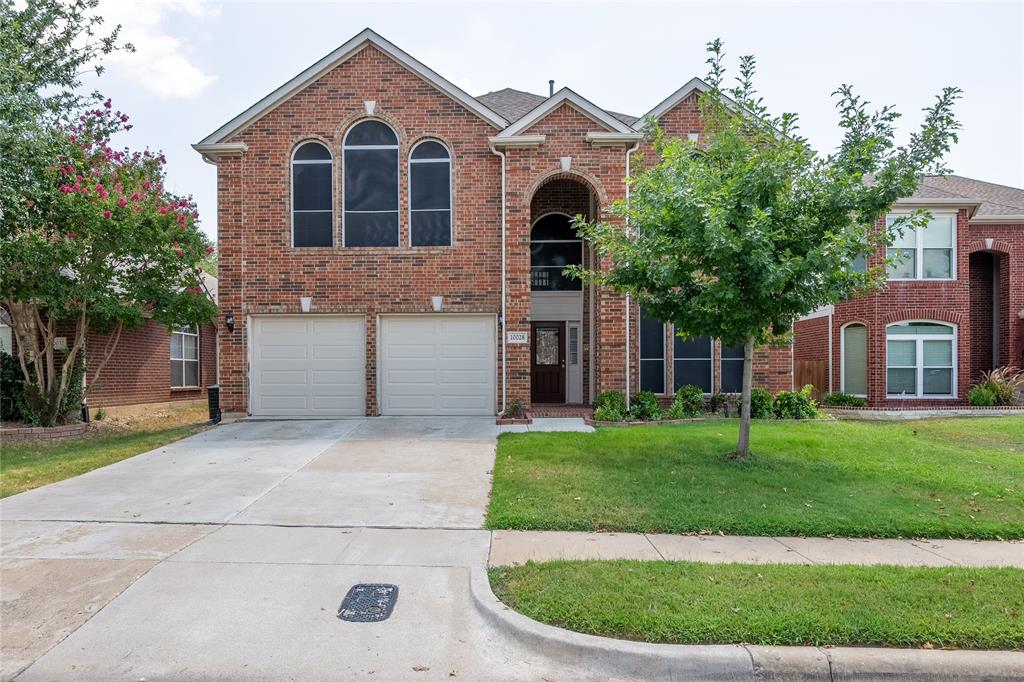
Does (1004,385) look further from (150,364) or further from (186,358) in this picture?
(186,358)

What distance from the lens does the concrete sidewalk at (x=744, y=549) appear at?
517 centimetres

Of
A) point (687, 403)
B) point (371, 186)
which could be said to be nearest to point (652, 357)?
point (687, 403)

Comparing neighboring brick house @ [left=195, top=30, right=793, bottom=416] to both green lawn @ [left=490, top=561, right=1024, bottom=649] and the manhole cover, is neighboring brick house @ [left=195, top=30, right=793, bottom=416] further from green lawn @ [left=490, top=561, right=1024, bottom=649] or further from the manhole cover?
the manhole cover

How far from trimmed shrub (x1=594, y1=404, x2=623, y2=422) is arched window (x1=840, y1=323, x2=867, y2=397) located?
909 centimetres

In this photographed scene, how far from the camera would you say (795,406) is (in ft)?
42.6

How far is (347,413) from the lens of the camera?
1382cm

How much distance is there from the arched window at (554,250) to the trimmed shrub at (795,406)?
542 cm

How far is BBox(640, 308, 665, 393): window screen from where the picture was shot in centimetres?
1441

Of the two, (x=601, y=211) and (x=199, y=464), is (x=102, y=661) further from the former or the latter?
(x=601, y=211)

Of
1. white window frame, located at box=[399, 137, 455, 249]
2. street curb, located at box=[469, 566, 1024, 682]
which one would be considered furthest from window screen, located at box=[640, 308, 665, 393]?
street curb, located at box=[469, 566, 1024, 682]

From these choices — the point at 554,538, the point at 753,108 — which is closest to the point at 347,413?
the point at 554,538

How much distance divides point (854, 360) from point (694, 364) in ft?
21.0

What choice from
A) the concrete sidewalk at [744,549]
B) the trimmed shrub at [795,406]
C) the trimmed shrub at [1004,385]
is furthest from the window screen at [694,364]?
the concrete sidewalk at [744,549]

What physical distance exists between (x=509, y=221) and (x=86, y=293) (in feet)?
27.4
